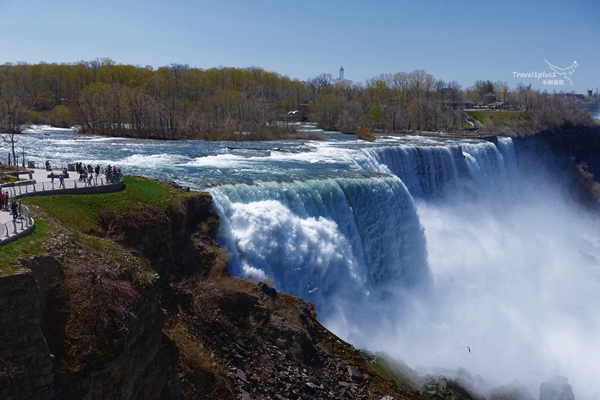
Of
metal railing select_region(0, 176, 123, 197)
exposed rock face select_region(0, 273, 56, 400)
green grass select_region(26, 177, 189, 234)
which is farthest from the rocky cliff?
metal railing select_region(0, 176, 123, 197)

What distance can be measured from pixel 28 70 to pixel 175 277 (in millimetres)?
91523

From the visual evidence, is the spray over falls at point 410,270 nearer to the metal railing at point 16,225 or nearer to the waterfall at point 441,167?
the waterfall at point 441,167

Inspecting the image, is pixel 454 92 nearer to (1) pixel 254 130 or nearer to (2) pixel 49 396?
(1) pixel 254 130

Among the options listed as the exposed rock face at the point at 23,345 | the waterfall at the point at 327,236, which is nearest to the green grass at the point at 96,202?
the waterfall at the point at 327,236

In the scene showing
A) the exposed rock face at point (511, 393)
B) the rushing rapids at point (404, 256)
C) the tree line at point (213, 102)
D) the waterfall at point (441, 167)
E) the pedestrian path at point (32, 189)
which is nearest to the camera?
the pedestrian path at point (32, 189)

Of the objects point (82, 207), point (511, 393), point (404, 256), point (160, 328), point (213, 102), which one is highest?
point (213, 102)

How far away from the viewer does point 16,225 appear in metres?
10.9

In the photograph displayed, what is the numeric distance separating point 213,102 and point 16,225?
6235 centimetres

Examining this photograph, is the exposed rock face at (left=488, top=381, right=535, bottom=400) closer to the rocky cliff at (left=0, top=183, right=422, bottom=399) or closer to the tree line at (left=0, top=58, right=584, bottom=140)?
the rocky cliff at (left=0, top=183, right=422, bottom=399)

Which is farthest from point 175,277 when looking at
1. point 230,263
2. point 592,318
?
point 592,318

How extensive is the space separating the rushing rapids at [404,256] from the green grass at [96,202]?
2.22 metres

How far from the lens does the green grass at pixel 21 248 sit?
8.61m

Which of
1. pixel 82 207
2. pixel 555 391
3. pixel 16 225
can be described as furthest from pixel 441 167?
pixel 16 225

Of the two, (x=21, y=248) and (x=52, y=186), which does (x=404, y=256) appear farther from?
(x=21, y=248)
